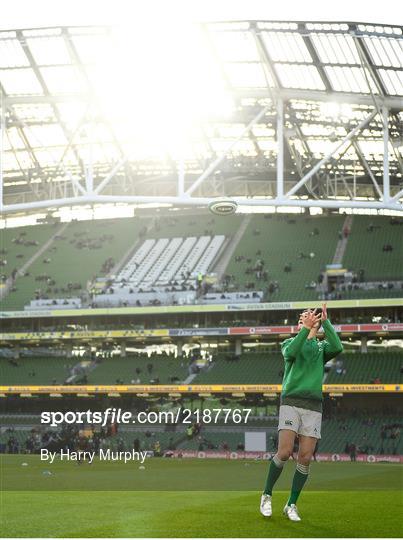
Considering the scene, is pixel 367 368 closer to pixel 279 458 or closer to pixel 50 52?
pixel 50 52

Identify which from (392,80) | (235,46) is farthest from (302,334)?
(235,46)

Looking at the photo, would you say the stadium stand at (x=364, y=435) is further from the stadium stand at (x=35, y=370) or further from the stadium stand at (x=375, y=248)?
the stadium stand at (x=35, y=370)

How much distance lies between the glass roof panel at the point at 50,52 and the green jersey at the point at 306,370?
88.6 feet

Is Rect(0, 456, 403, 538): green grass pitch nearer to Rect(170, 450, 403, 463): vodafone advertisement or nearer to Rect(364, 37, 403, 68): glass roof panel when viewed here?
Rect(364, 37, 403, 68): glass roof panel

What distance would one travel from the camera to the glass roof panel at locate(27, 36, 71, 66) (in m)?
34.4

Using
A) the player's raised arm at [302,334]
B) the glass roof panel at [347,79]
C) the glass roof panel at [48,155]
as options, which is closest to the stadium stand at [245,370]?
the glass roof panel at [48,155]

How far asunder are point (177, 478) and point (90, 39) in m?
16.9

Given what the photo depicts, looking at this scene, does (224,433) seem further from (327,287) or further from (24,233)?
(24,233)

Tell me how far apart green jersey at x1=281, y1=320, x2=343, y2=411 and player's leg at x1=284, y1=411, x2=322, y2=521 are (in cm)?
10

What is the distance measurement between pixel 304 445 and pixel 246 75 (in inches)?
1076

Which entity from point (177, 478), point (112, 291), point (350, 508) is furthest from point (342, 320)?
point (350, 508)

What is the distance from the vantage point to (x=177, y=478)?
2412 cm

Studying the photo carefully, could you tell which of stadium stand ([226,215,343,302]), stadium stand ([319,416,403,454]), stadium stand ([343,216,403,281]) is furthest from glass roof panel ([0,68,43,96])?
stadium stand ([343,216,403,281])

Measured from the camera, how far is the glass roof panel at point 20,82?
36.8 meters
